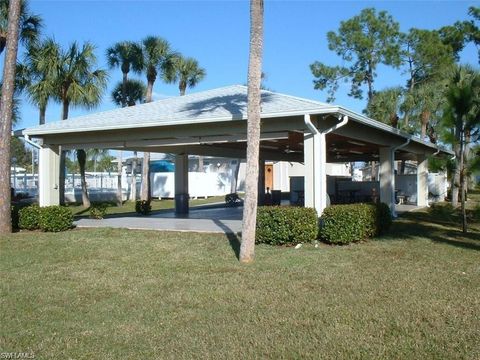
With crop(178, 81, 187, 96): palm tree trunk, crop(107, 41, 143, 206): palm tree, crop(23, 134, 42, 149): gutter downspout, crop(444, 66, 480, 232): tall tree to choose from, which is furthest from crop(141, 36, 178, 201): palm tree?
crop(444, 66, 480, 232): tall tree

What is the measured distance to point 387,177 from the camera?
55.5 ft

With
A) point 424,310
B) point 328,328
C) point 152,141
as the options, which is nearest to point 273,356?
point 328,328

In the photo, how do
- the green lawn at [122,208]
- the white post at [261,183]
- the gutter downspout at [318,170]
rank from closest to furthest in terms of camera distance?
1. the gutter downspout at [318,170]
2. the white post at [261,183]
3. the green lawn at [122,208]

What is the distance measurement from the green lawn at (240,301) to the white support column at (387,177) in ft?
18.6

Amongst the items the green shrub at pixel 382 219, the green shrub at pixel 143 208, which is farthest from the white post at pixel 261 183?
the green shrub at pixel 382 219

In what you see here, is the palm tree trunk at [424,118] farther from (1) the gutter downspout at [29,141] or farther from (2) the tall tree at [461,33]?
(1) the gutter downspout at [29,141]

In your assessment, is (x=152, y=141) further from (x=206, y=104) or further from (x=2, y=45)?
(x=2, y=45)

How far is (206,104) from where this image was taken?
1416 centimetres

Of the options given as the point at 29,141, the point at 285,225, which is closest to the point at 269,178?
the point at 29,141

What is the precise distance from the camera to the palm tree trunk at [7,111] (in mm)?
13328

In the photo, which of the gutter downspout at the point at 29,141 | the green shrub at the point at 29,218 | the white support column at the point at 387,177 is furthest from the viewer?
A: the white support column at the point at 387,177

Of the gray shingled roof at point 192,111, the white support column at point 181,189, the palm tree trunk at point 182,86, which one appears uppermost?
the palm tree trunk at point 182,86

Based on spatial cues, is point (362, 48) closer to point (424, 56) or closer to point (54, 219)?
point (424, 56)

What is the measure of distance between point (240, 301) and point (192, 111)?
7736mm
